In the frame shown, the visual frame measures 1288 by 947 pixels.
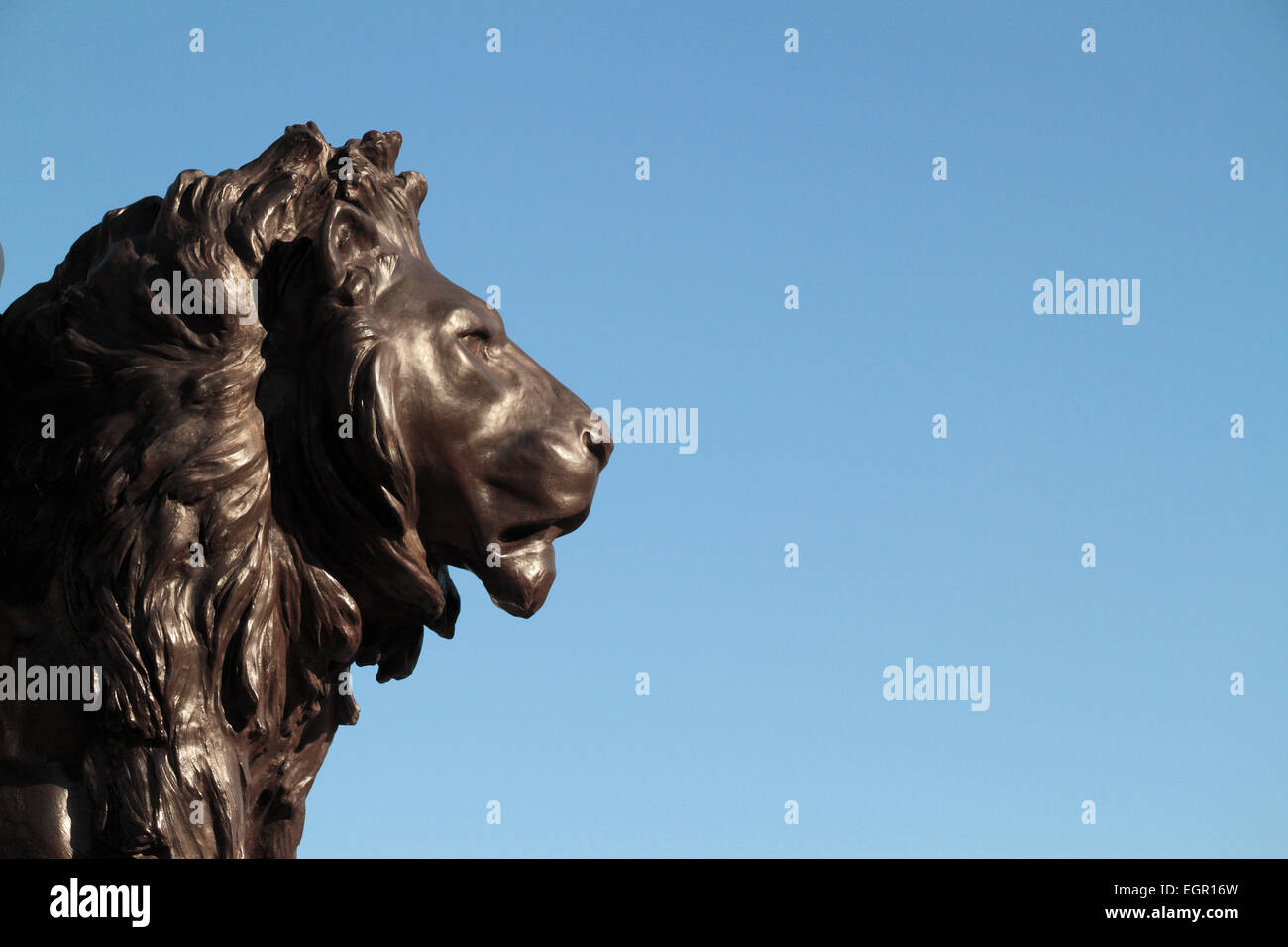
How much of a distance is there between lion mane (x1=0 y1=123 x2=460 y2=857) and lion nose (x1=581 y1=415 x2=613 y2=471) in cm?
48

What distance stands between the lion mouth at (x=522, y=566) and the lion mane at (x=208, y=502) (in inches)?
6.0

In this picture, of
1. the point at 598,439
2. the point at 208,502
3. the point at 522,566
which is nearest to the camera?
the point at 208,502

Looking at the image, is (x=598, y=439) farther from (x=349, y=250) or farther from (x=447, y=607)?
(x=349, y=250)

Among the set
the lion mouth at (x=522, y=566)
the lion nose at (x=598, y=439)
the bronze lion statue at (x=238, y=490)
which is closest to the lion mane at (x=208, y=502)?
the bronze lion statue at (x=238, y=490)

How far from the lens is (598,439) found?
14.9 ft

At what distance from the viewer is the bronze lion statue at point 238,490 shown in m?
4.09

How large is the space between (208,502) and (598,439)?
39.2 inches

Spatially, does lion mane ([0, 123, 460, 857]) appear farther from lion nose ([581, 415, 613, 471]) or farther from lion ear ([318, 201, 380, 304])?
lion nose ([581, 415, 613, 471])

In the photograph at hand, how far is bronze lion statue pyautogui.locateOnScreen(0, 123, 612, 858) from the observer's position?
4.09 m

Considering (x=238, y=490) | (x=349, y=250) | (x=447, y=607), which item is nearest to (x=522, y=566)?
(x=447, y=607)

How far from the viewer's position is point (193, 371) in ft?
13.9

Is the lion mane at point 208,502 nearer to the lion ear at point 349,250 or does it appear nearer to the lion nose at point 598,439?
the lion ear at point 349,250

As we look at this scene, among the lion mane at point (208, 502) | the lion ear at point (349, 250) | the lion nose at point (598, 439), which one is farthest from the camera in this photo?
the lion nose at point (598, 439)

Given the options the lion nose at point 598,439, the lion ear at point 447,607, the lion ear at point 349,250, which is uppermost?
the lion ear at point 349,250
